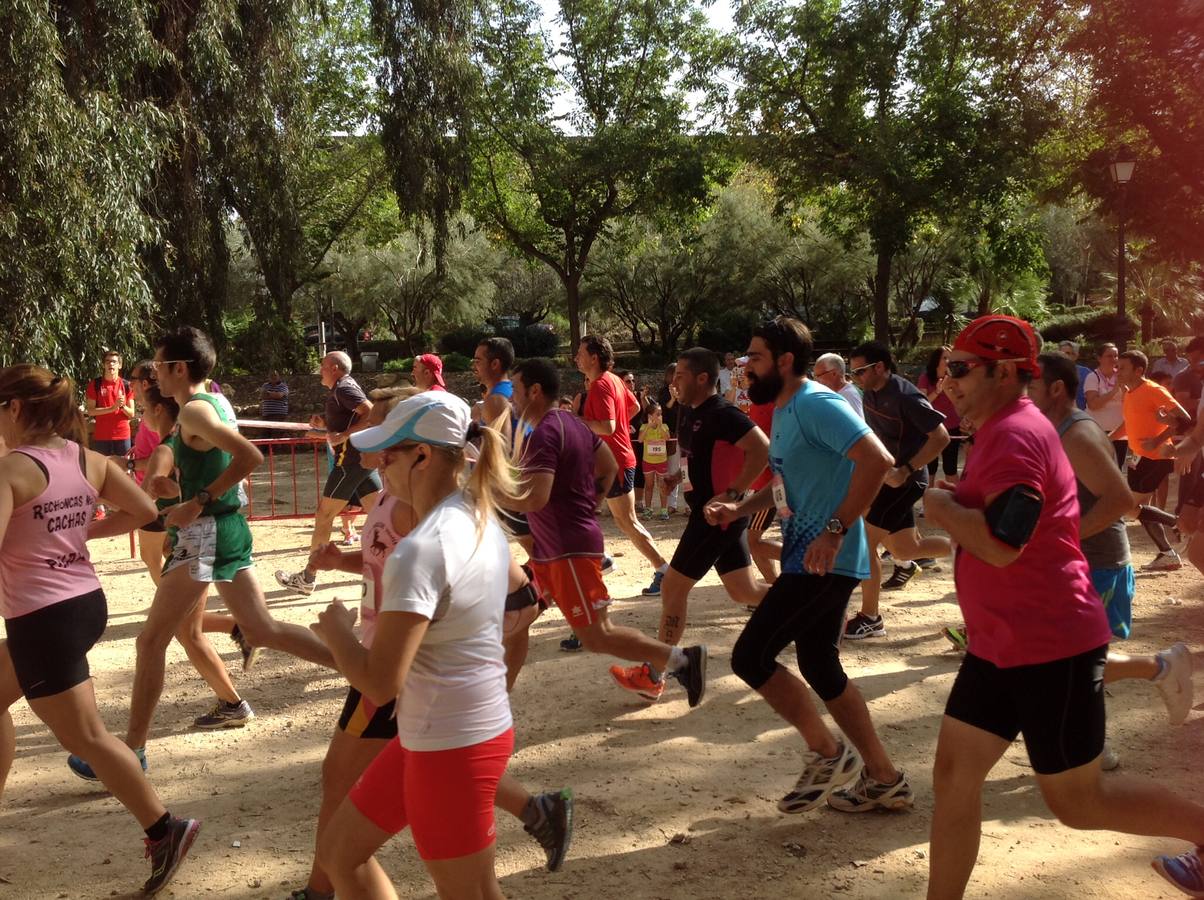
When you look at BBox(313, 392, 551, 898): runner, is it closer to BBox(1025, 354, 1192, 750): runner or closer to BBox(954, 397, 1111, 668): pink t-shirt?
BBox(954, 397, 1111, 668): pink t-shirt

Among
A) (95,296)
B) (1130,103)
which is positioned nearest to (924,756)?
(95,296)

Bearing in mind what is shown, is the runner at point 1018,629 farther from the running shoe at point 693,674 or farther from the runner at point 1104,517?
the running shoe at point 693,674

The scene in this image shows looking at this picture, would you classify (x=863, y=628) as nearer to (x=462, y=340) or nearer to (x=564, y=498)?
(x=564, y=498)

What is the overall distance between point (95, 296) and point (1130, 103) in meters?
21.2

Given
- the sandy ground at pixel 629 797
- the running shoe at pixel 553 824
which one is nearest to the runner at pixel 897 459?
the sandy ground at pixel 629 797

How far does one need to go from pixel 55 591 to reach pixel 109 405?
1002 centimetres

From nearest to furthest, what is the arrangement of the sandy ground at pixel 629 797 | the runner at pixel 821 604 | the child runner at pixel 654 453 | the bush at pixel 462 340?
the sandy ground at pixel 629 797, the runner at pixel 821 604, the child runner at pixel 654 453, the bush at pixel 462 340

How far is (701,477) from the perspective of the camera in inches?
238

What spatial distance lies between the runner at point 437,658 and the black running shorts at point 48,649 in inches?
61.5

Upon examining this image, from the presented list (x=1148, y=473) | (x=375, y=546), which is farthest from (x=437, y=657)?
(x=1148, y=473)

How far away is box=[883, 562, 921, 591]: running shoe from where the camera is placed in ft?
29.4

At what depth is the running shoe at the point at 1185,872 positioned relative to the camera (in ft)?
12.0

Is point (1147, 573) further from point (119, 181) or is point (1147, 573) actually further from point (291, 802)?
point (119, 181)

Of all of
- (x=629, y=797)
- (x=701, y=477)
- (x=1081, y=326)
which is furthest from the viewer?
(x=1081, y=326)
